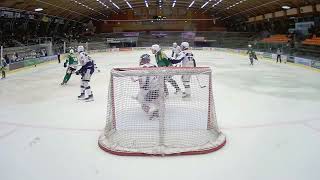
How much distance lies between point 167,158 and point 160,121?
2.14ft

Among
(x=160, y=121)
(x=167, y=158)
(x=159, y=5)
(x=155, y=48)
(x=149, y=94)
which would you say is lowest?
(x=167, y=158)

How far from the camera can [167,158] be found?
502 cm

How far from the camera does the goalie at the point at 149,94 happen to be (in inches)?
235

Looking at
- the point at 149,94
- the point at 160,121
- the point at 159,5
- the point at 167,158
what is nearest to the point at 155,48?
the point at 149,94

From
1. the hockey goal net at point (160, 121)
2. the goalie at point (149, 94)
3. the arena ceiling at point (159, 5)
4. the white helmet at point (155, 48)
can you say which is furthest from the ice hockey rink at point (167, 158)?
the arena ceiling at point (159, 5)

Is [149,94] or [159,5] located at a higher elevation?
[159,5]

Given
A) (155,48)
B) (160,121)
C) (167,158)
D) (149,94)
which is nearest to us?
(167,158)

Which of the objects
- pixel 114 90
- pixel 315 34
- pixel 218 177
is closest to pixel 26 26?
pixel 315 34

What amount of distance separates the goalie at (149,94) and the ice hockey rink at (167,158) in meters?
1.01

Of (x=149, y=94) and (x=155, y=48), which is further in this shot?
(x=155, y=48)

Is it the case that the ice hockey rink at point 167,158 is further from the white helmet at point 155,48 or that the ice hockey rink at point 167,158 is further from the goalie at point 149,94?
the white helmet at point 155,48

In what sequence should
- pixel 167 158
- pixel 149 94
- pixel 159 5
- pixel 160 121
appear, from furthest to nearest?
1. pixel 159 5
2. pixel 149 94
3. pixel 160 121
4. pixel 167 158

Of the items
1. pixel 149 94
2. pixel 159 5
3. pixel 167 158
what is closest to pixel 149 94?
pixel 149 94

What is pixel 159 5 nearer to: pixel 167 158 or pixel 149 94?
pixel 149 94
